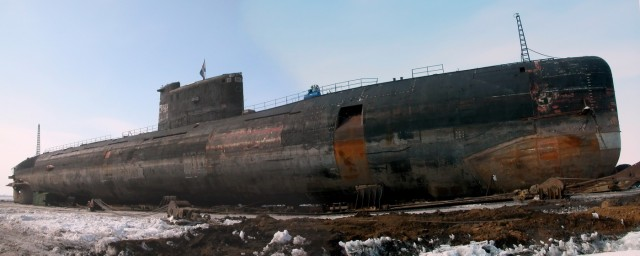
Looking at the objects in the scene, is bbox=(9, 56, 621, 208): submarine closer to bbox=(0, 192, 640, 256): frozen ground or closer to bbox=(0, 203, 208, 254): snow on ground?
bbox=(0, 192, 640, 256): frozen ground

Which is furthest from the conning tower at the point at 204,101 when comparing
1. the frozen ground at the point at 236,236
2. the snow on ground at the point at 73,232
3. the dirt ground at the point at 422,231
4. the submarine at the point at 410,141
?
the dirt ground at the point at 422,231

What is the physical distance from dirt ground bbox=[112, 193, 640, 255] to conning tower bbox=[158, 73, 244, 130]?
576 inches

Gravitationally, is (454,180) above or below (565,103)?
below

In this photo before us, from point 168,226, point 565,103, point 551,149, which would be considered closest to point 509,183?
point 551,149

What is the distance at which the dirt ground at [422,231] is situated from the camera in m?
9.55

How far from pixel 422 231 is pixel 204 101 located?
18.3 metres

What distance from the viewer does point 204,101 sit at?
26344 millimetres

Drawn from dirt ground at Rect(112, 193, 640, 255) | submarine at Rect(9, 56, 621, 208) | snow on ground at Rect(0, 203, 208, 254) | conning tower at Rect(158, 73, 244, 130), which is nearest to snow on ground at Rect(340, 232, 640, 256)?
dirt ground at Rect(112, 193, 640, 255)

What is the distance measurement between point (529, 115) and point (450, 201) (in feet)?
11.5

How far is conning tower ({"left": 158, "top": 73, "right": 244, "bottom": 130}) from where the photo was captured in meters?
25.6

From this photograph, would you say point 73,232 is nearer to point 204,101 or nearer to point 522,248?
point 522,248

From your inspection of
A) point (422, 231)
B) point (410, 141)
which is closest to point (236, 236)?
point (422, 231)

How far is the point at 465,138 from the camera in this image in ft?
51.9

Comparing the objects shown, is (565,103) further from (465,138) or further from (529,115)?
(465,138)
